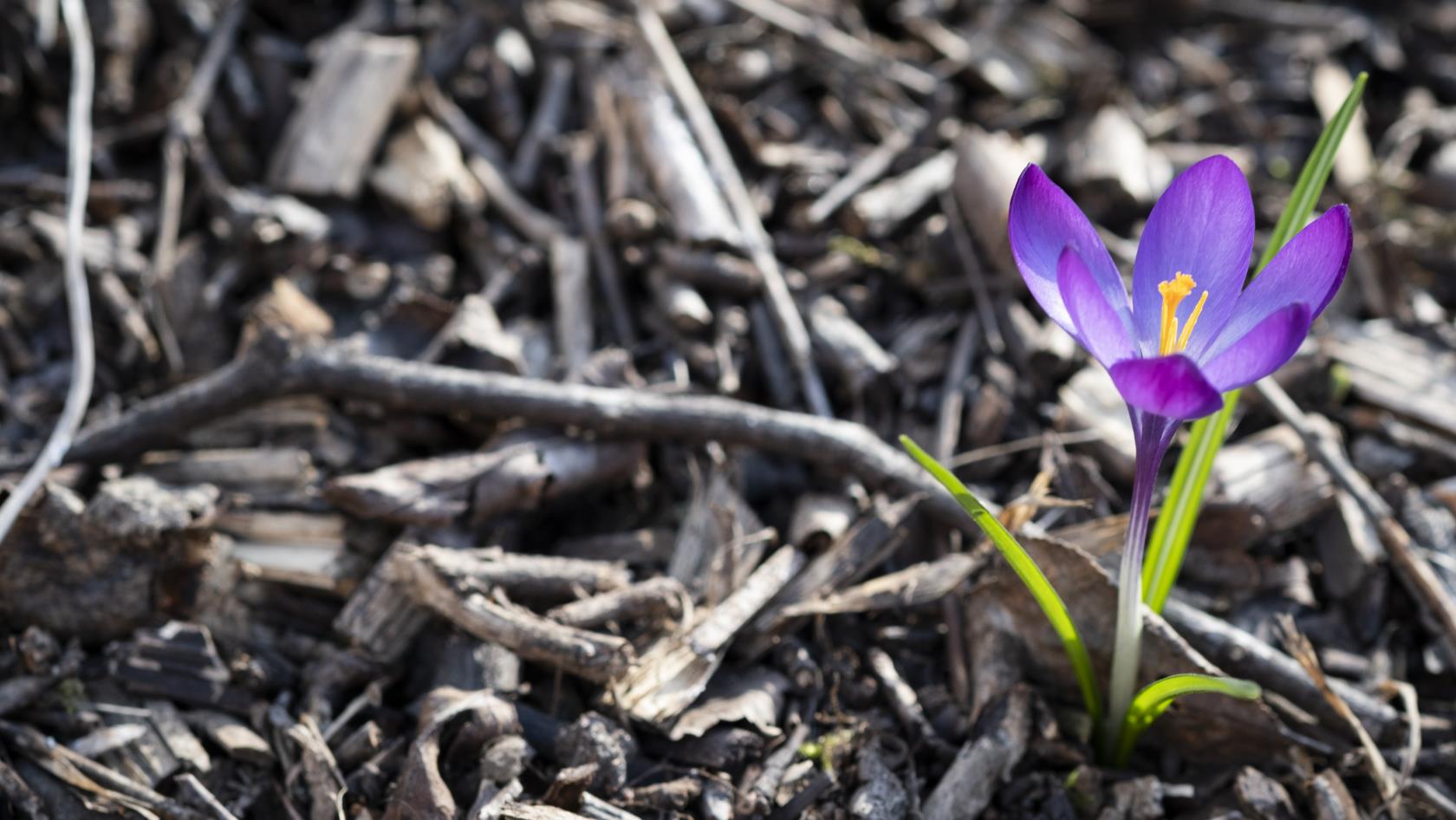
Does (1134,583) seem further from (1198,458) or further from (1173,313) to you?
(1173,313)

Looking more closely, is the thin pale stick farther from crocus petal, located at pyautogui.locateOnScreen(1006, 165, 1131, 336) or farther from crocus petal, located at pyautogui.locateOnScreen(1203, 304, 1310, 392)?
crocus petal, located at pyautogui.locateOnScreen(1203, 304, 1310, 392)

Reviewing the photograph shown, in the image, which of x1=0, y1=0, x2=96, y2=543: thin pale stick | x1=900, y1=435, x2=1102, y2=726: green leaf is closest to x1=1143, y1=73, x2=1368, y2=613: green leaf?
x1=900, y1=435, x2=1102, y2=726: green leaf

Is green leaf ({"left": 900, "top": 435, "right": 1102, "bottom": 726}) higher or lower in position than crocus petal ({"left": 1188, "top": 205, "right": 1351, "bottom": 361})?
lower

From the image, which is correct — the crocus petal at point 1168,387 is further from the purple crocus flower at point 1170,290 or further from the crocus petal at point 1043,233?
the crocus petal at point 1043,233

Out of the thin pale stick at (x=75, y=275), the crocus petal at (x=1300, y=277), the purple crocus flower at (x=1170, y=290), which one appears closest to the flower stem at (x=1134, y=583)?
the purple crocus flower at (x=1170, y=290)

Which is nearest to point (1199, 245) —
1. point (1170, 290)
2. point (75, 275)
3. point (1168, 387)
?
point (1170, 290)

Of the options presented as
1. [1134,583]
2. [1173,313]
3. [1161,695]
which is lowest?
[1161,695]
